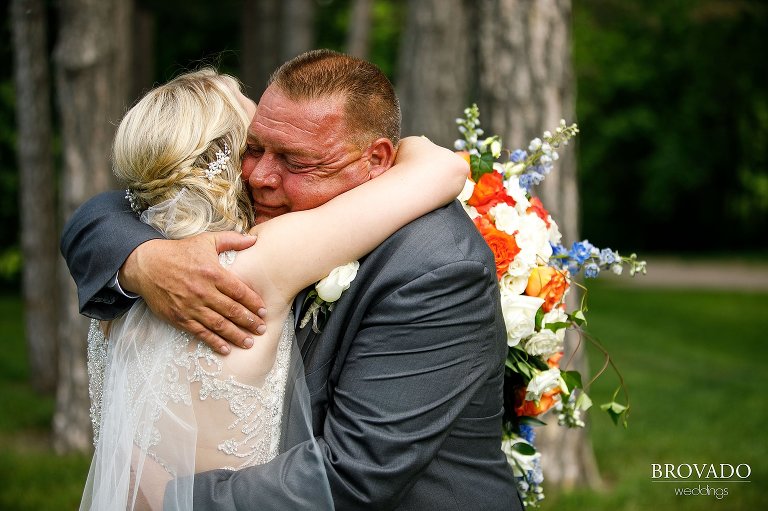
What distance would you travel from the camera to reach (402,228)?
8.18ft

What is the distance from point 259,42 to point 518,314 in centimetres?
1161

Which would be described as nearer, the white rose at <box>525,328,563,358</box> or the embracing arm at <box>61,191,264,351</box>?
the embracing arm at <box>61,191,264,351</box>

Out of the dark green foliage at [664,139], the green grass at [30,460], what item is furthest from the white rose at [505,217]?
the dark green foliage at [664,139]

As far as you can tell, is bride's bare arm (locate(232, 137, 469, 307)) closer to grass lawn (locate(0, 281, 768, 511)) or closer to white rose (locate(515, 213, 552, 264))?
white rose (locate(515, 213, 552, 264))

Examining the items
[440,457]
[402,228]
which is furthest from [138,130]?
[440,457]

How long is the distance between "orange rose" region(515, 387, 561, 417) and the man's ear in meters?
0.95

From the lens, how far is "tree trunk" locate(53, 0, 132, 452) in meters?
7.01

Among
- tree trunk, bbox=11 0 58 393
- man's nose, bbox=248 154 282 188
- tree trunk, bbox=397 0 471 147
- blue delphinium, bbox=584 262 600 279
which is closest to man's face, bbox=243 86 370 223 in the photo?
man's nose, bbox=248 154 282 188

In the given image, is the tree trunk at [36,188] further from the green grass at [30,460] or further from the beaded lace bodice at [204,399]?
the beaded lace bodice at [204,399]

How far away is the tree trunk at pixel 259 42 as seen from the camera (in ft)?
44.2

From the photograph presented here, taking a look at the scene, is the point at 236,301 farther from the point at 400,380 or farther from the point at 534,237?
the point at 534,237

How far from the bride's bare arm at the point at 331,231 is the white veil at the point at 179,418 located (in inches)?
4.5

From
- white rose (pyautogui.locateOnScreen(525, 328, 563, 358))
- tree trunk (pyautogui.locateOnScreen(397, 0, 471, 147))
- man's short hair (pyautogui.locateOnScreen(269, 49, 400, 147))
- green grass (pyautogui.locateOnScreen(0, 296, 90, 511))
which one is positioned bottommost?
green grass (pyautogui.locateOnScreen(0, 296, 90, 511))

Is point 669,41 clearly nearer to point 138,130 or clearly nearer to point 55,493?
point 55,493
